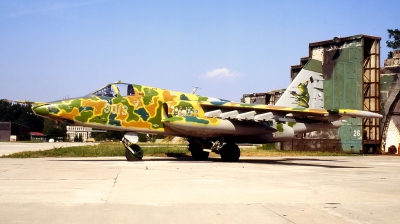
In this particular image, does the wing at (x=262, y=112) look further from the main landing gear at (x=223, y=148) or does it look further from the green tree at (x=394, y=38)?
the green tree at (x=394, y=38)

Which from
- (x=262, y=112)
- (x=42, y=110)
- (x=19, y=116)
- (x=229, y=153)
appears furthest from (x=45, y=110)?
(x=19, y=116)

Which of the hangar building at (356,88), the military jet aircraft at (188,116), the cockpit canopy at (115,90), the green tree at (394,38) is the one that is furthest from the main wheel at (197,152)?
the green tree at (394,38)

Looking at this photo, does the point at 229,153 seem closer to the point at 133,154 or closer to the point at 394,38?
the point at 133,154

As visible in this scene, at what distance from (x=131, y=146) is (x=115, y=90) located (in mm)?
2116

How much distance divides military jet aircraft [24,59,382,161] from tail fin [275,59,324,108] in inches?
54.8

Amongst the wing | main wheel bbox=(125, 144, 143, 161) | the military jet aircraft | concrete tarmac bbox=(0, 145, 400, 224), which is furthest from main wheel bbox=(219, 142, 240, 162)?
concrete tarmac bbox=(0, 145, 400, 224)

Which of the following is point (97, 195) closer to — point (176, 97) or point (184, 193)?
point (184, 193)

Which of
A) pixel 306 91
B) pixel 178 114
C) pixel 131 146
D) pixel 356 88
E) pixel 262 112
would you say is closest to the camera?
pixel 131 146

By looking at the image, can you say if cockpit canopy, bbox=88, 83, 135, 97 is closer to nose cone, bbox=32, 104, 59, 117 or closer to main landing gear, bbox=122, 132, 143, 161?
main landing gear, bbox=122, 132, 143, 161

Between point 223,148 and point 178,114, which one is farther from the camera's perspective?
point 223,148

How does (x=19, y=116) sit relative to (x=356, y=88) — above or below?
below

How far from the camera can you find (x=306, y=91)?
19.8 metres

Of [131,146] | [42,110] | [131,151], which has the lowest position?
[131,151]

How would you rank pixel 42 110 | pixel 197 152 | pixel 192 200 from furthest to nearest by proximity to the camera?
1. pixel 197 152
2. pixel 42 110
3. pixel 192 200
